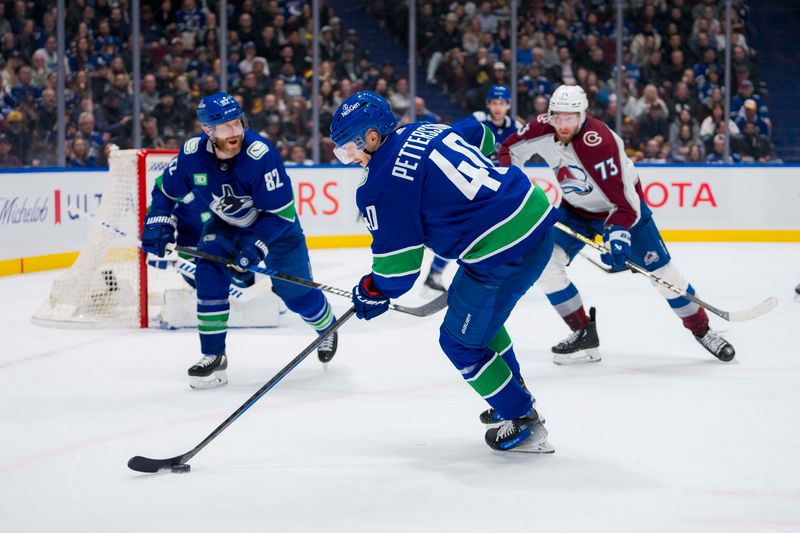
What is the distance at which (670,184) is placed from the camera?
10.3 m

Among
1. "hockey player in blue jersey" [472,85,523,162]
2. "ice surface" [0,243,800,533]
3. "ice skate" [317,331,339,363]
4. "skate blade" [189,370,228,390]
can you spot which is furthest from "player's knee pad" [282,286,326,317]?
"hockey player in blue jersey" [472,85,523,162]

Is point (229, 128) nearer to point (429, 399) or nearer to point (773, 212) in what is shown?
point (429, 399)

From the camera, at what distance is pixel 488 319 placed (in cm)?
327

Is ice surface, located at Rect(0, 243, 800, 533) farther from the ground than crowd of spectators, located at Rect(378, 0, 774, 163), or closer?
closer

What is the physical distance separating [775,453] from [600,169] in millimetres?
1643

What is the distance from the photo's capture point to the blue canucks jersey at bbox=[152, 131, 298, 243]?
4418 mm

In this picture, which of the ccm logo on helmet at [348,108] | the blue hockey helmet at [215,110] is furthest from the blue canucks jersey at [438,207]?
the blue hockey helmet at [215,110]

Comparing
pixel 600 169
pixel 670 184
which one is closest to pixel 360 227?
pixel 670 184

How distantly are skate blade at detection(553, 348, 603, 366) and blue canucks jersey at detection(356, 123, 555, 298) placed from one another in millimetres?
1803

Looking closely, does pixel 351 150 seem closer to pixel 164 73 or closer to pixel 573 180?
pixel 573 180

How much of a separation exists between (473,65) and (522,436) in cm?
755

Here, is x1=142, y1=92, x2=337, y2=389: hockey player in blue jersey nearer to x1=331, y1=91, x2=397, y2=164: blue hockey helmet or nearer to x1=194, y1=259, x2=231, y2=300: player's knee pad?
x1=194, y1=259, x2=231, y2=300: player's knee pad

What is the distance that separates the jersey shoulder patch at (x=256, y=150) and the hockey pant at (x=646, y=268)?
1301 millimetres

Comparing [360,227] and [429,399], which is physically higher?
[429,399]
